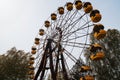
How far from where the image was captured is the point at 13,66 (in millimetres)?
27547

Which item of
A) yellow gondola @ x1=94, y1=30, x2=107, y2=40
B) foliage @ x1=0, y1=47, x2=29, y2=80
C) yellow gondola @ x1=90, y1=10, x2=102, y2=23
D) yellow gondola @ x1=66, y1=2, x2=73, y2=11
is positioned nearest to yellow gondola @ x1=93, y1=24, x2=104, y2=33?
yellow gondola @ x1=94, y1=30, x2=107, y2=40

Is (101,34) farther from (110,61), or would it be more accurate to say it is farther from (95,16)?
(110,61)

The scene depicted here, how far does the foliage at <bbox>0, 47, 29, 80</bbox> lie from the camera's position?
27059mm

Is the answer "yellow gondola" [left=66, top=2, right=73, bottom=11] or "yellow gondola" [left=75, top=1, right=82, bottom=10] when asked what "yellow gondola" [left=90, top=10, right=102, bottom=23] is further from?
"yellow gondola" [left=66, top=2, right=73, bottom=11]

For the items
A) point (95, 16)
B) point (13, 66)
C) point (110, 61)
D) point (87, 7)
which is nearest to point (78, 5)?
point (87, 7)

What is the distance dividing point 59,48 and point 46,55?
1.07m

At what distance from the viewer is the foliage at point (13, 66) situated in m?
27.1

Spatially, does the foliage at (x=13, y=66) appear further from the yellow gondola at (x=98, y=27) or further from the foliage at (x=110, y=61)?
the yellow gondola at (x=98, y=27)

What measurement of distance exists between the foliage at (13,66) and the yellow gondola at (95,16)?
17.7m

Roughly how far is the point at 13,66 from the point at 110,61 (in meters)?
12.6

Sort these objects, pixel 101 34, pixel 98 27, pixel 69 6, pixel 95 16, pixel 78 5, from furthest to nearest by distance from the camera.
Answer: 1. pixel 69 6
2. pixel 78 5
3. pixel 95 16
4. pixel 98 27
5. pixel 101 34

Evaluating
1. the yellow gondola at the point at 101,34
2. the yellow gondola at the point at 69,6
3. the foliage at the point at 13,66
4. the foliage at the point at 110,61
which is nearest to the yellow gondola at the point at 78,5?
the yellow gondola at the point at 69,6

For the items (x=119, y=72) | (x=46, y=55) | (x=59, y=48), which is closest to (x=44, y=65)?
(x=46, y=55)

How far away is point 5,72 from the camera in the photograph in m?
27.1
